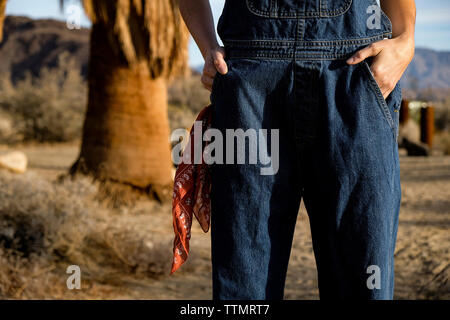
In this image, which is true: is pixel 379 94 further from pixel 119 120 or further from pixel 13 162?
pixel 13 162

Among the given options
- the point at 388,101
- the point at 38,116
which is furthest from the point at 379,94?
the point at 38,116

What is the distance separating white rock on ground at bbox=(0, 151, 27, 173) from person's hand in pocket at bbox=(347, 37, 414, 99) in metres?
9.31

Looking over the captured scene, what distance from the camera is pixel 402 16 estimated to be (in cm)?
180

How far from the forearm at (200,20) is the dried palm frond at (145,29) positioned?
4993 mm

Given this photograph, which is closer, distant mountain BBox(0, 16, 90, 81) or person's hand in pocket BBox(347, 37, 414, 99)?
person's hand in pocket BBox(347, 37, 414, 99)

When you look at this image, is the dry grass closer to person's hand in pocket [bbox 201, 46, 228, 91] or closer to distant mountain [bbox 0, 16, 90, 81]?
person's hand in pocket [bbox 201, 46, 228, 91]

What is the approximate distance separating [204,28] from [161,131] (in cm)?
543

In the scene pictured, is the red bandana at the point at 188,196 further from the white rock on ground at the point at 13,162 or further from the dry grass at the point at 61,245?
the white rock on ground at the point at 13,162

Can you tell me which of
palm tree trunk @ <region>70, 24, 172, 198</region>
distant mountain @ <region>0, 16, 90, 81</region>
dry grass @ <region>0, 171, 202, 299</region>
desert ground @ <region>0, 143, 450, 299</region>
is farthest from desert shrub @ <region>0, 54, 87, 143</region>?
distant mountain @ <region>0, 16, 90, 81</region>

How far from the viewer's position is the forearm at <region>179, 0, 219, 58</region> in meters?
1.92

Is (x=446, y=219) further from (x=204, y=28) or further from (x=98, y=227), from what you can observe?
(x=204, y=28)

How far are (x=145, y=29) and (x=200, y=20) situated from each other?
5157 millimetres

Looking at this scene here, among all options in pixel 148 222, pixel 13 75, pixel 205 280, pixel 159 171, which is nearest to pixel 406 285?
pixel 205 280
